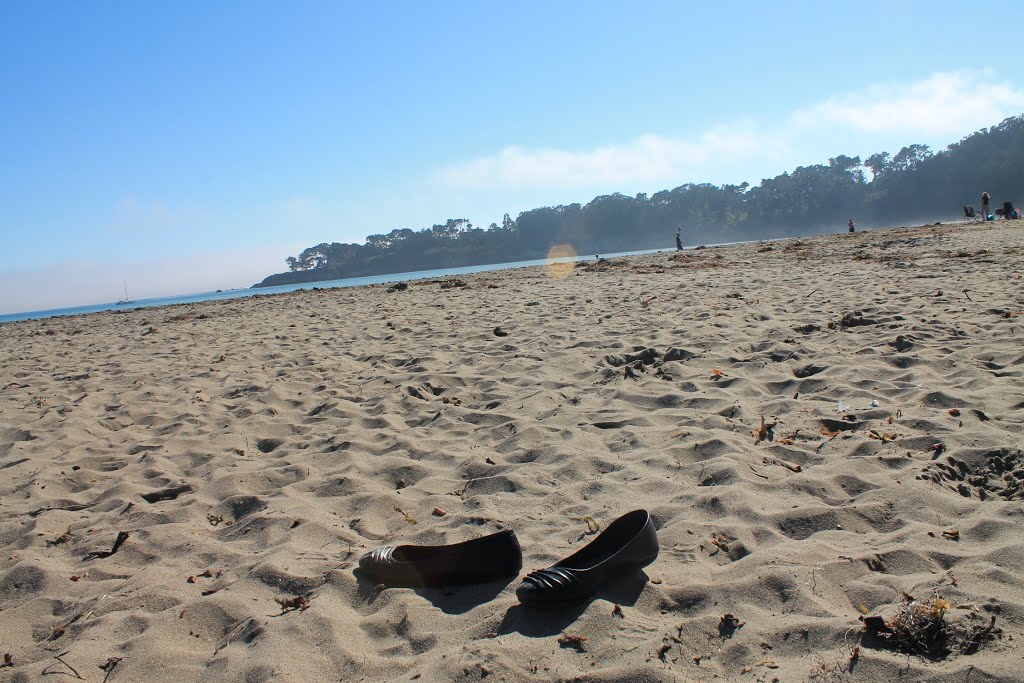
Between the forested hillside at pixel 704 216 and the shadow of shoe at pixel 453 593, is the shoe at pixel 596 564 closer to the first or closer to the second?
the shadow of shoe at pixel 453 593

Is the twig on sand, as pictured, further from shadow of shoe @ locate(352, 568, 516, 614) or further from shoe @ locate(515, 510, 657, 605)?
shoe @ locate(515, 510, 657, 605)

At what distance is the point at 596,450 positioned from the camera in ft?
11.7

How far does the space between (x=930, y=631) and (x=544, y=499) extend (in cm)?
163

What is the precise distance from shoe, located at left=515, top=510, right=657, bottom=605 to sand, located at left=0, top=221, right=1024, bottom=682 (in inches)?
3.2

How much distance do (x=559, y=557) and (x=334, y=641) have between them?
89 cm

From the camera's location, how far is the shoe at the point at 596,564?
206 centimetres

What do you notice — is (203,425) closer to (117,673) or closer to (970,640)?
(117,673)

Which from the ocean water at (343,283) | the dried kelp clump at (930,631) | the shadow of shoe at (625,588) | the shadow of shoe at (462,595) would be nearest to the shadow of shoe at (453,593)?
the shadow of shoe at (462,595)

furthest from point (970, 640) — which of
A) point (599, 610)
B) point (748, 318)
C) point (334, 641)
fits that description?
point (748, 318)

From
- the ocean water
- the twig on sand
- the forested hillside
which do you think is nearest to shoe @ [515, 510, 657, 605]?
the twig on sand

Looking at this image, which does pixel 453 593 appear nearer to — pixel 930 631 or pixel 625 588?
pixel 625 588

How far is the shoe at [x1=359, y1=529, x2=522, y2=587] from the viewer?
2.34 meters

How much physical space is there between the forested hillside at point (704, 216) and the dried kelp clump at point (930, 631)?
11159 centimetres

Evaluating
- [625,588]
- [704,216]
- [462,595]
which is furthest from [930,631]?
[704,216]
